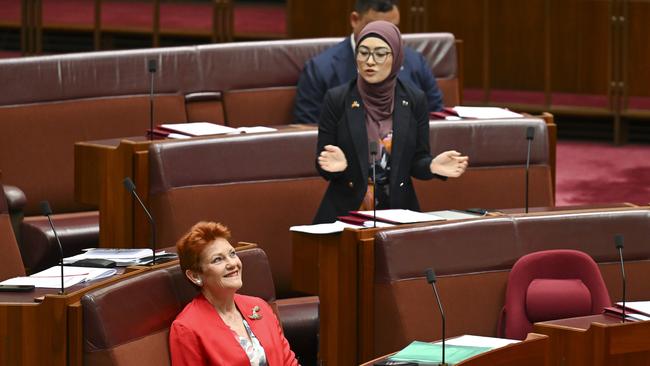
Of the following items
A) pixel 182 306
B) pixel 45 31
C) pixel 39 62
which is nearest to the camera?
pixel 182 306

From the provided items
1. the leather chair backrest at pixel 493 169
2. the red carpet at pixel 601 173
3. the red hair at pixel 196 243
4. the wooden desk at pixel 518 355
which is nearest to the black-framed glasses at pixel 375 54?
the leather chair backrest at pixel 493 169

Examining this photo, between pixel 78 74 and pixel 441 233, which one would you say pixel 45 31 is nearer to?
pixel 78 74

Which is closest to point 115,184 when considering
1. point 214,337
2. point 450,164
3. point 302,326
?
point 302,326

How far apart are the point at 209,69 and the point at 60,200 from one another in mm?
502

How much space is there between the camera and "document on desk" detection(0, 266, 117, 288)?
224 cm

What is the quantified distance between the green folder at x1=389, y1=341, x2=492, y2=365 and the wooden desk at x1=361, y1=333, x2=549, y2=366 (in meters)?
0.03

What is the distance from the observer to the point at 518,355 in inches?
→ 88.6

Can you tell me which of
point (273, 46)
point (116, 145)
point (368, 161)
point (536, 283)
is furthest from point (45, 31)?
point (536, 283)

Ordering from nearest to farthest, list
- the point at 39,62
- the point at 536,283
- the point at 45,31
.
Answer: the point at 536,283 < the point at 39,62 < the point at 45,31

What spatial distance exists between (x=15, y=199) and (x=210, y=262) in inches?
38.7

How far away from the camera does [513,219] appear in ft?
8.95

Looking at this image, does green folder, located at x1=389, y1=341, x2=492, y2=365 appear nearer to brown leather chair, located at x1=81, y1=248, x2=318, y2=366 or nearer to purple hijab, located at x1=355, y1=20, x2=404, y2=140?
brown leather chair, located at x1=81, y1=248, x2=318, y2=366

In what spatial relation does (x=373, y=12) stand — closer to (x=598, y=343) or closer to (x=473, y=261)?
(x=473, y=261)

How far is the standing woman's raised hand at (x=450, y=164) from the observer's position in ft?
9.05
